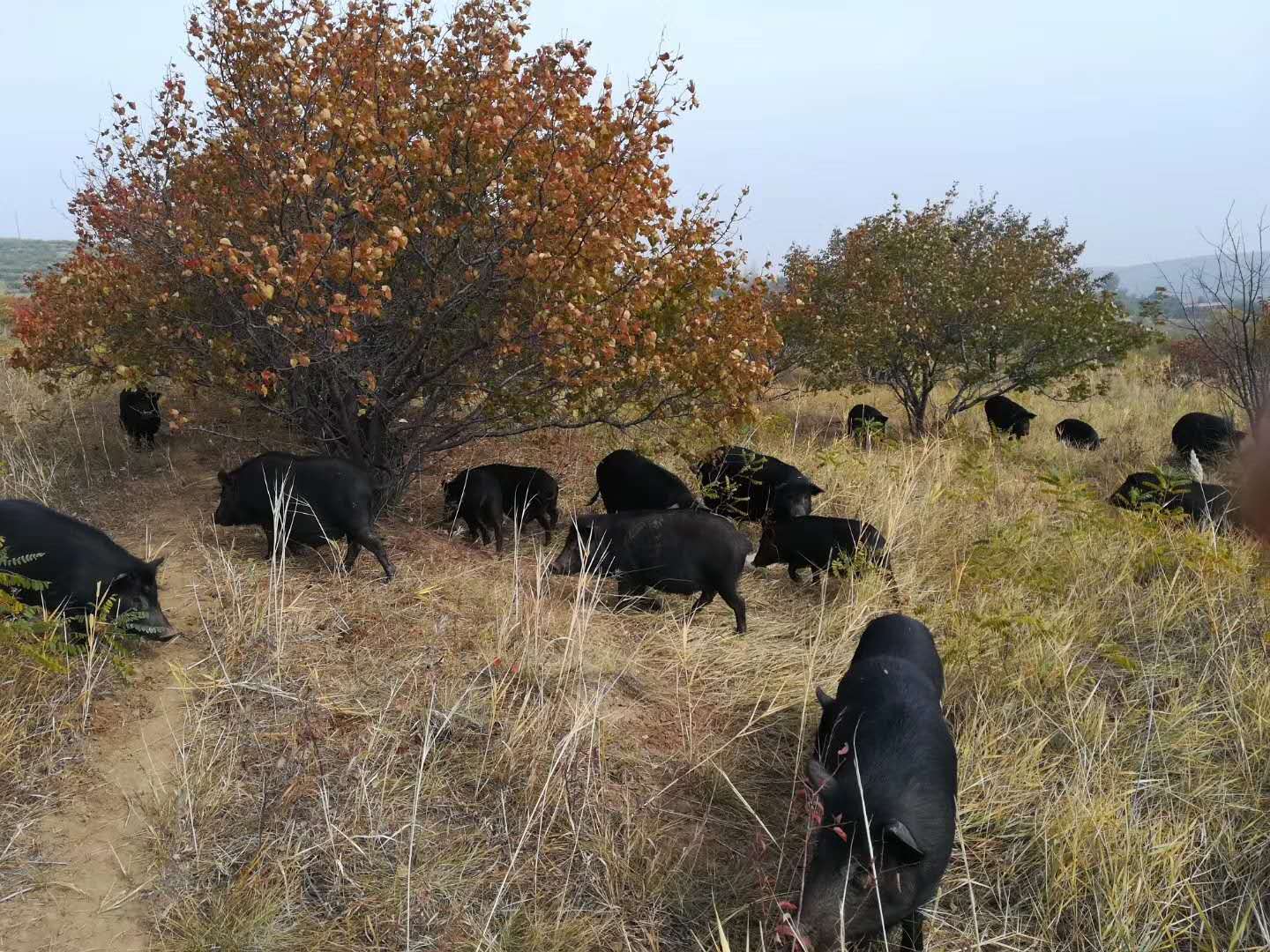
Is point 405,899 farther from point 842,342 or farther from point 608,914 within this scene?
point 842,342

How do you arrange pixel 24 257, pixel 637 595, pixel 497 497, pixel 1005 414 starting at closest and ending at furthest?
1. pixel 637 595
2. pixel 497 497
3. pixel 1005 414
4. pixel 24 257

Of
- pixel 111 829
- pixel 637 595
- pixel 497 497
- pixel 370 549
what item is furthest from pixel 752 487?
pixel 111 829

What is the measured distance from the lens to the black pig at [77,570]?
14.1 feet

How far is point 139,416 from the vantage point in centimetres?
827

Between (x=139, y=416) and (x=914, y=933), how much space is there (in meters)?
8.42

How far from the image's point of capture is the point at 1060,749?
430cm

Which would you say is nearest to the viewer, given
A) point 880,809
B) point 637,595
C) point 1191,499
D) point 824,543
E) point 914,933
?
point 880,809

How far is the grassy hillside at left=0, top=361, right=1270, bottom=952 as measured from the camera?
318 centimetres

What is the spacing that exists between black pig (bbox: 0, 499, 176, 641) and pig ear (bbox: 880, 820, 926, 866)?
12.3 feet

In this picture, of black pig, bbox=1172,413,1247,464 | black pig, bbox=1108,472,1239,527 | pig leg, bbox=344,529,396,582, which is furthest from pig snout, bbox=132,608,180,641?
black pig, bbox=1172,413,1247,464

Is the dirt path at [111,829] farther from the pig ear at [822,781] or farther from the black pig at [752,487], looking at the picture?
the black pig at [752,487]

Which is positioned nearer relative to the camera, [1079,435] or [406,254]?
[406,254]

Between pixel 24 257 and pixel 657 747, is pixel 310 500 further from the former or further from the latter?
pixel 24 257

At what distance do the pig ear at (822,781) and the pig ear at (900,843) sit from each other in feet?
0.80
